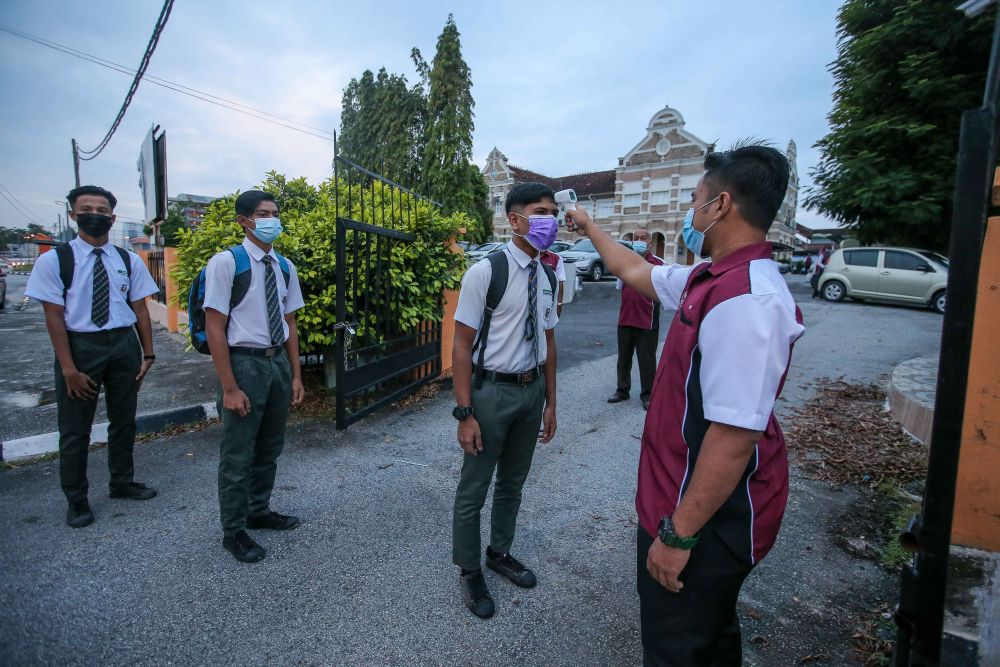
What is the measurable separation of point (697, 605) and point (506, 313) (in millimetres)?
1437

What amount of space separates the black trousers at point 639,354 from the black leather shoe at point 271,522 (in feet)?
12.6

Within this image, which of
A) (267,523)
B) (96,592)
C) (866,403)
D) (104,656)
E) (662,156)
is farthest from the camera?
(662,156)

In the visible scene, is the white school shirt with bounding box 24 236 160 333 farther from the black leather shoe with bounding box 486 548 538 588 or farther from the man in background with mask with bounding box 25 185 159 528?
the black leather shoe with bounding box 486 548 538 588

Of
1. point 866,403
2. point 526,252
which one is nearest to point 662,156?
point 866,403

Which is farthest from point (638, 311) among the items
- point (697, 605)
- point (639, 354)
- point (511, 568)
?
point (697, 605)

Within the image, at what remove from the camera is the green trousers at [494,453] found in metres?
2.38

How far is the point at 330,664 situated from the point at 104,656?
0.94 m

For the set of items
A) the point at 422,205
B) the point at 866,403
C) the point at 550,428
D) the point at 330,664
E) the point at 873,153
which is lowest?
the point at 330,664

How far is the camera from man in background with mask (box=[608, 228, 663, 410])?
5.52 meters

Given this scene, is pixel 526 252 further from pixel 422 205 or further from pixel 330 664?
pixel 422 205

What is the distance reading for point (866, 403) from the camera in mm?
5520

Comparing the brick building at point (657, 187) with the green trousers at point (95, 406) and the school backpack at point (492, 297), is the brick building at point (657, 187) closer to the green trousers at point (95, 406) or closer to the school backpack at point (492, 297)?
the green trousers at point (95, 406)

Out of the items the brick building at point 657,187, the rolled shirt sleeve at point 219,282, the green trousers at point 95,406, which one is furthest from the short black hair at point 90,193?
the brick building at point 657,187

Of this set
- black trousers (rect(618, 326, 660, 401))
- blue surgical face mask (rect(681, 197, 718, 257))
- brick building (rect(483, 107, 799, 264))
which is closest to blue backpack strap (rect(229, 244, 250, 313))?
blue surgical face mask (rect(681, 197, 718, 257))
